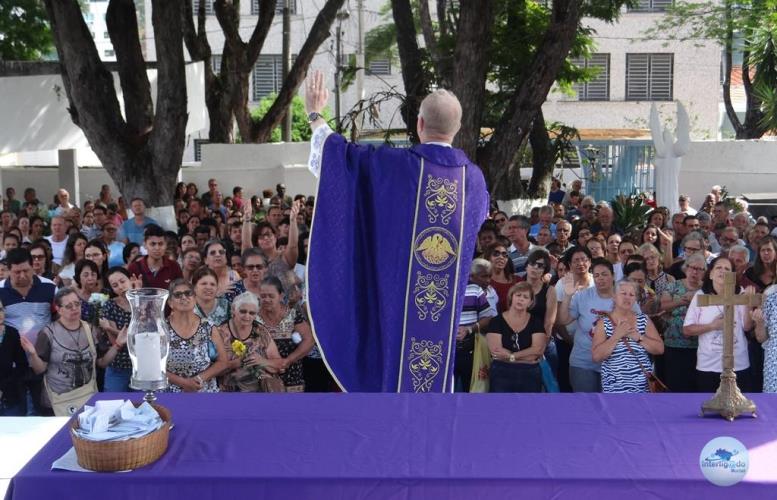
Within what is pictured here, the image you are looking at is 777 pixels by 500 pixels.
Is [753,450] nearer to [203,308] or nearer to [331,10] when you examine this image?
[203,308]

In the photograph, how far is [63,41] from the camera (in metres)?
13.6

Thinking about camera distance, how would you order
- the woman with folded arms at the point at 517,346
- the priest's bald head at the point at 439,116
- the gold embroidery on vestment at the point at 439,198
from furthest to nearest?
the woman with folded arms at the point at 517,346 → the gold embroidery on vestment at the point at 439,198 → the priest's bald head at the point at 439,116

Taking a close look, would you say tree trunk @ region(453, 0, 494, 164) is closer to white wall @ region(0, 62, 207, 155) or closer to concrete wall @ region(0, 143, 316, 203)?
white wall @ region(0, 62, 207, 155)

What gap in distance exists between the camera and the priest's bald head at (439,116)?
233 inches

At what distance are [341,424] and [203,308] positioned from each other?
11.1 ft

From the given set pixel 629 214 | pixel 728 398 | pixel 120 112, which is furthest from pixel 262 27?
pixel 728 398

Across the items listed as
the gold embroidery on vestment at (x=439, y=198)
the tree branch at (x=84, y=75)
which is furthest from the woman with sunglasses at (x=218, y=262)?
the tree branch at (x=84, y=75)

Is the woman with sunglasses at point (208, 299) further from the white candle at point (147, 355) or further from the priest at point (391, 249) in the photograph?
the white candle at point (147, 355)

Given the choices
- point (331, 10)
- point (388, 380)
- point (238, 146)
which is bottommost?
point (388, 380)

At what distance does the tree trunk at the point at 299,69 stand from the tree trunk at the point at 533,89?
7.62 metres

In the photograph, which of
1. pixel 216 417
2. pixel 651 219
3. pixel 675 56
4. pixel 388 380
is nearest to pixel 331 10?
pixel 651 219

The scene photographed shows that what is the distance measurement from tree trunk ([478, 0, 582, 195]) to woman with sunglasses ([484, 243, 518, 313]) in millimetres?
3829

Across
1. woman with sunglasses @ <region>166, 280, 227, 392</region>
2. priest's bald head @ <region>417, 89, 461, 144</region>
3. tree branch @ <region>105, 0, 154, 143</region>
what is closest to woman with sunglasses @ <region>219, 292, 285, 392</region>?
woman with sunglasses @ <region>166, 280, 227, 392</region>

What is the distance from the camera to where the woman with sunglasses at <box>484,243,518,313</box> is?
890cm
